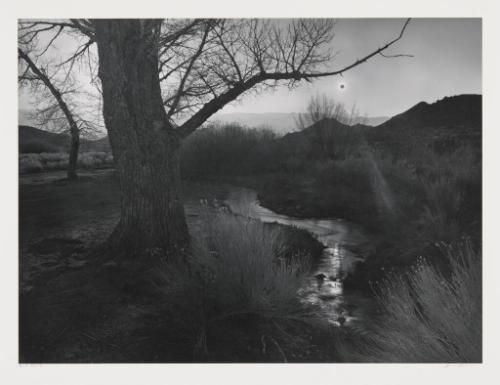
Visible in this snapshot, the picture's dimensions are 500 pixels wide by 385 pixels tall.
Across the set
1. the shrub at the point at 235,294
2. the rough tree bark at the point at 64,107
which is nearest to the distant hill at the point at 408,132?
the shrub at the point at 235,294

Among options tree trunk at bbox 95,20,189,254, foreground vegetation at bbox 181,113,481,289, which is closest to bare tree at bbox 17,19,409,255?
tree trunk at bbox 95,20,189,254

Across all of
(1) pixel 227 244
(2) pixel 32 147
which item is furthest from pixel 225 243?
(2) pixel 32 147

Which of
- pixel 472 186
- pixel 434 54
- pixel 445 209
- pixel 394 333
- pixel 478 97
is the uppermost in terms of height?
pixel 434 54

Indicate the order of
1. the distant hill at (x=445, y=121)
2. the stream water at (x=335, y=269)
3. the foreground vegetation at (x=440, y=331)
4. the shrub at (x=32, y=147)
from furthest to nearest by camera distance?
the shrub at (x=32, y=147), the stream water at (x=335, y=269), the distant hill at (x=445, y=121), the foreground vegetation at (x=440, y=331)

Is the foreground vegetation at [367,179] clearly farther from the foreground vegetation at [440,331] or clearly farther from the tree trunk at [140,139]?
the tree trunk at [140,139]

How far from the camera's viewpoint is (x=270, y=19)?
Result: 10.9 feet

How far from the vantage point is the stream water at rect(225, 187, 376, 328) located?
3.68 m

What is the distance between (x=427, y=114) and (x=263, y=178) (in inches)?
Result: 328

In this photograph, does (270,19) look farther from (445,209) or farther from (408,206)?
(408,206)

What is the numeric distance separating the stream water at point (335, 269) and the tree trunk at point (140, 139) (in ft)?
3.28

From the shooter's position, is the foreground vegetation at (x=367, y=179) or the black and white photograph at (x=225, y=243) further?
the foreground vegetation at (x=367, y=179)

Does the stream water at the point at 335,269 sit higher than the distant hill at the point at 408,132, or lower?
lower

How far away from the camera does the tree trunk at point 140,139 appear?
385 centimetres
